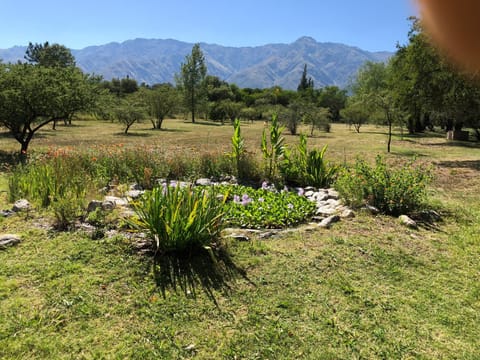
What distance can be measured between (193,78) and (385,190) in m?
37.9

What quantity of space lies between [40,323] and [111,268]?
0.86 metres

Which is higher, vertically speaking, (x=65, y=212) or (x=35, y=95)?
(x=35, y=95)

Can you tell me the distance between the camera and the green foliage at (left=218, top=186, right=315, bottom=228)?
15.8ft

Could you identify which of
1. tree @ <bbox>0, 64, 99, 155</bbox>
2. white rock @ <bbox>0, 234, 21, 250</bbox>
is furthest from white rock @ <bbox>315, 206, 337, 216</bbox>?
tree @ <bbox>0, 64, 99, 155</bbox>

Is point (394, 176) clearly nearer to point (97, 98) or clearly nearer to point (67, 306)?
point (67, 306)

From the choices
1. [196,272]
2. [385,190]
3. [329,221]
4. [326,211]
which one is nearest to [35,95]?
[326,211]

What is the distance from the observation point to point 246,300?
298 cm

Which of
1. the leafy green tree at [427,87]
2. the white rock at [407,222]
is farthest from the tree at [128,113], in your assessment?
the white rock at [407,222]

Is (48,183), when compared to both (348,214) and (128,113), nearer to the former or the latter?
(348,214)

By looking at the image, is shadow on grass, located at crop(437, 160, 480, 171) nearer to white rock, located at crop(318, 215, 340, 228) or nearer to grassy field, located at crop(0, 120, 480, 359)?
grassy field, located at crop(0, 120, 480, 359)

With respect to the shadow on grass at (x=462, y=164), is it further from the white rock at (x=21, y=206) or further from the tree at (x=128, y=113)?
the tree at (x=128, y=113)

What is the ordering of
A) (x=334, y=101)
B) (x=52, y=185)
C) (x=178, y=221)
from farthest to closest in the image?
(x=334, y=101)
(x=52, y=185)
(x=178, y=221)

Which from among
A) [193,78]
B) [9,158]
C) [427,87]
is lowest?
[9,158]

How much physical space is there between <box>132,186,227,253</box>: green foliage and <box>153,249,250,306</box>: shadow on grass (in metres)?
0.13
